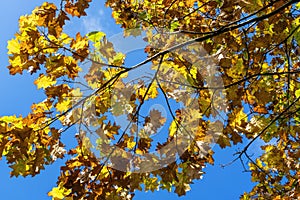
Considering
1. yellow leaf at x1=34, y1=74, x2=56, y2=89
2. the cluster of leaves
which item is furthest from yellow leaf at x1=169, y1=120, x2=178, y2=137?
yellow leaf at x1=34, y1=74, x2=56, y2=89

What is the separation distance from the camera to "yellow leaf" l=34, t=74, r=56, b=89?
143 inches

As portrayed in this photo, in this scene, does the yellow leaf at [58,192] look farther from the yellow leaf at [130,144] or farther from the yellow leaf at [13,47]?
the yellow leaf at [13,47]

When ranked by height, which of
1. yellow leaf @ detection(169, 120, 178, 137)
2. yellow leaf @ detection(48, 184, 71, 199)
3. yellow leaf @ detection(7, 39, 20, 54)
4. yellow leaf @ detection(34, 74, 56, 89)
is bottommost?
yellow leaf @ detection(48, 184, 71, 199)

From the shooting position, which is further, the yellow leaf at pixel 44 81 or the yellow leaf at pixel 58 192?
the yellow leaf at pixel 44 81

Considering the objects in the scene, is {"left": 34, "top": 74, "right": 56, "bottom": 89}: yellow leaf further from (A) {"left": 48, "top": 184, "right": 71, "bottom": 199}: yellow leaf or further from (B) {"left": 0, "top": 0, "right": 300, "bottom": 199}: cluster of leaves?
(A) {"left": 48, "top": 184, "right": 71, "bottom": 199}: yellow leaf

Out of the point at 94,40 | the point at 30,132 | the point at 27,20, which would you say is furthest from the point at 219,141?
the point at 27,20

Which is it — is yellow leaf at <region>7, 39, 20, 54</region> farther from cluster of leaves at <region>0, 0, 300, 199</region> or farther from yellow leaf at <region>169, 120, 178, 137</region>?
yellow leaf at <region>169, 120, 178, 137</region>

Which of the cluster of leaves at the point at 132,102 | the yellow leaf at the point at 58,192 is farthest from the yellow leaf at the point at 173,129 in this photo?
the yellow leaf at the point at 58,192

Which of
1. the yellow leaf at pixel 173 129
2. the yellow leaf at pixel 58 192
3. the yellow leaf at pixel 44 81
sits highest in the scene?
the yellow leaf at pixel 44 81

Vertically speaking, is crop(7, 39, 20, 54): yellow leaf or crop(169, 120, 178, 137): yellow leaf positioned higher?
crop(7, 39, 20, 54): yellow leaf

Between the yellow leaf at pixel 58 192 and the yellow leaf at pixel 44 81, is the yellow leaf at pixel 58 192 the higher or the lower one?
the lower one

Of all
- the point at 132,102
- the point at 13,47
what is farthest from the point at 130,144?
the point at 13,47

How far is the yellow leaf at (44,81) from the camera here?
364cm

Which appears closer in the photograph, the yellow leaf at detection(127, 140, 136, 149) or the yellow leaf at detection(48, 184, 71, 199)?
the yellow leaf at detection(48, 184, 71, 199)
